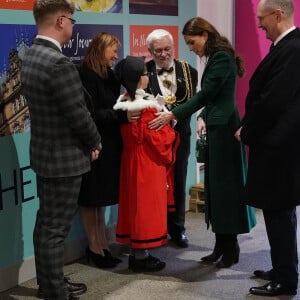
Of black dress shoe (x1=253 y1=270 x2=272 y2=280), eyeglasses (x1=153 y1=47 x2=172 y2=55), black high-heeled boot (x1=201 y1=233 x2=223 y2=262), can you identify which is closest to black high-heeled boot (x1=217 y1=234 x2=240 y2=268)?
black high-heeled boot (x1=201 y1=233 x2=223 y2=262)

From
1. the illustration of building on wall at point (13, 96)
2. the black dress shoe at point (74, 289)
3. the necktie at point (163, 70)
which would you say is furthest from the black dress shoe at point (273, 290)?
the illustration of building on wall at point (13, 96)

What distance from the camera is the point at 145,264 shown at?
350 cm

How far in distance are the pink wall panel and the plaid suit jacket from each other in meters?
2.87

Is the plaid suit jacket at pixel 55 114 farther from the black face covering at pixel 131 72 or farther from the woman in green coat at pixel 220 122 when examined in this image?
the woman in green coat at pixel 220 122

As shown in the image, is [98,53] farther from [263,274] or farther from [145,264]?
[263,274]

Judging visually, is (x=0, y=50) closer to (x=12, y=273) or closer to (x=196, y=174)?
(x=12, y=273)

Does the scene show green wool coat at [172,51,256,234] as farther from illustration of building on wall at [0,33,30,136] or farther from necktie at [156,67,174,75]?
illustration of building on wall at [0,33,30,136]

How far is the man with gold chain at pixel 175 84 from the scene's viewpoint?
11.9 feet

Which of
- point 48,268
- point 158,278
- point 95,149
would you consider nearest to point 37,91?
point 95,149

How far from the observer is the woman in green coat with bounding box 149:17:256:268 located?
3.30 metres

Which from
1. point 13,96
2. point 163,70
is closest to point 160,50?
point 163,70

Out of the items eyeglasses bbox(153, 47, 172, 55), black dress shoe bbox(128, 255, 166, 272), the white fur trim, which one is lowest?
black dress shoe bbox(128, 255, 166, 272)

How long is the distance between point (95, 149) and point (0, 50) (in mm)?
826

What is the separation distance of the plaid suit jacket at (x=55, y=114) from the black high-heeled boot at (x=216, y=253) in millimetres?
1149
